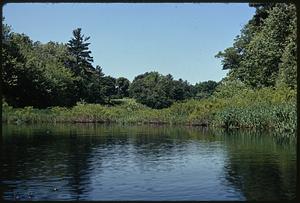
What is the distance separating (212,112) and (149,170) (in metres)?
10.3

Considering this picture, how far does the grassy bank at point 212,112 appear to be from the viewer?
1423 centimetres

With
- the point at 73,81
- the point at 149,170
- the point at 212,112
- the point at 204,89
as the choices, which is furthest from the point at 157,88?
the point at 212,112

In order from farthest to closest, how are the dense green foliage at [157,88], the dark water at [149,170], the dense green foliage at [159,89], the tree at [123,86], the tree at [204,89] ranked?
1. the tree at [204,89]
2. the tree at [123,86]
3. the dense green foliage at [157,88]
4. the dense green foliage at [159,89]
5. the dark water at [149,170]

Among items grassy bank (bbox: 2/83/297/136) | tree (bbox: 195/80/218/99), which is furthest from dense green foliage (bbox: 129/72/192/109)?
tree (bbox: 195/80/218/99)

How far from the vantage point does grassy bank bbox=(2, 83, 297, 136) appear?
1423cm

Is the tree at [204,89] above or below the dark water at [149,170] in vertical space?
above

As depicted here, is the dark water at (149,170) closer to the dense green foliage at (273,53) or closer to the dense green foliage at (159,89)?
the dense green foliage at (159,89)

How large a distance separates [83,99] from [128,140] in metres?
2.66

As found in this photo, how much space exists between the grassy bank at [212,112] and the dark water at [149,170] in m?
1.44

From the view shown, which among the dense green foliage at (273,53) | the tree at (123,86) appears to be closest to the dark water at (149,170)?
the tree at (123,86)

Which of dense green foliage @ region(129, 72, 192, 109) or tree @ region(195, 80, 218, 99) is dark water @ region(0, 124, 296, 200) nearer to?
dense green foliage @ region(129, 72, 192, 109)

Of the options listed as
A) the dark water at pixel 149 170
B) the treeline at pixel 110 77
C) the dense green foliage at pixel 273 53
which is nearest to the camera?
the dark water at pixel 149 170

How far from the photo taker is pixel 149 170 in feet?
26.2

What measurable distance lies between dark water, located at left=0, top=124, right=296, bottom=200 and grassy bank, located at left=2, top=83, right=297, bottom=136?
144cm
